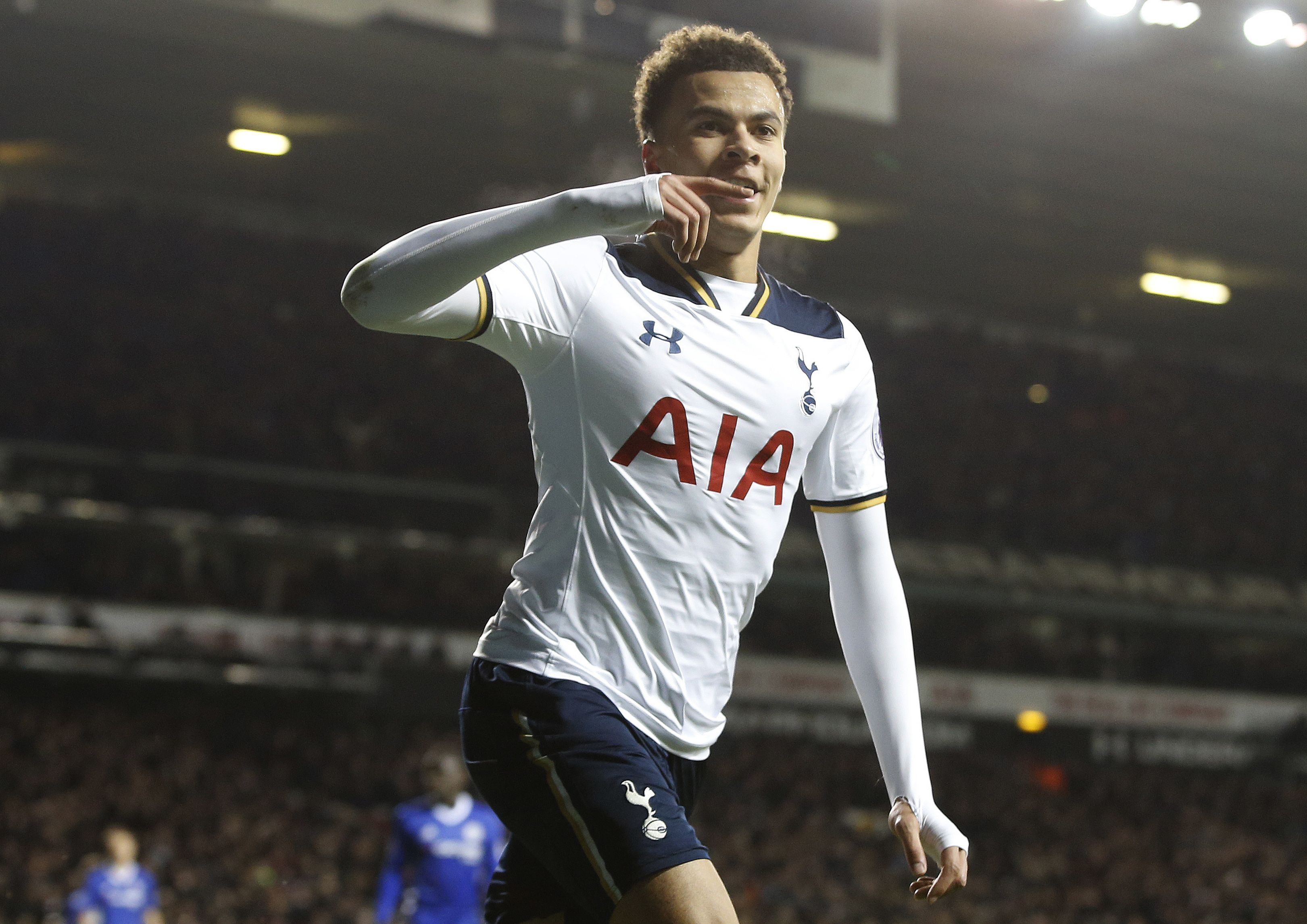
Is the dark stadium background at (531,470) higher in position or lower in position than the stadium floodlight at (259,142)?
lower

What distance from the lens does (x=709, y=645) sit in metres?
2.58

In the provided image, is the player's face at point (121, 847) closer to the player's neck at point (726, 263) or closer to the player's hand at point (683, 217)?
the player's neck at point (726, 263)

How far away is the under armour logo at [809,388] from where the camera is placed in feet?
8.91

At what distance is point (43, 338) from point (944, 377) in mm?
14313

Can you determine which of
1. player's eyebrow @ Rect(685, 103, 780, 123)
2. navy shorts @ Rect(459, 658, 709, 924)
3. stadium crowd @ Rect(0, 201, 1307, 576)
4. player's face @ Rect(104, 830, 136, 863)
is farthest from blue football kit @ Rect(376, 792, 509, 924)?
stadium crowd @ Rect(0, 201, 1307, 576)

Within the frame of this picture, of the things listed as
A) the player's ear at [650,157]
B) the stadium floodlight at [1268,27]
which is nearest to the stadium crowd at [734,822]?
the stadium floodlight at [1268,27]

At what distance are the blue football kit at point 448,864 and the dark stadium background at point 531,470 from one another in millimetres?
5581

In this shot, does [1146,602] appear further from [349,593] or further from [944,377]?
[349,593]

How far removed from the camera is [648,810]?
91.5 inches

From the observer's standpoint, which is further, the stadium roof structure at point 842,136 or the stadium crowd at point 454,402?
the stadium crowd at point 454,402

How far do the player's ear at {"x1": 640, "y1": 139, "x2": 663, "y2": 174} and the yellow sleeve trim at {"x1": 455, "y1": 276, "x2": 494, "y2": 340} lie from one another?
1.65 feet

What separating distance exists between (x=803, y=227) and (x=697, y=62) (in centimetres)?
1917

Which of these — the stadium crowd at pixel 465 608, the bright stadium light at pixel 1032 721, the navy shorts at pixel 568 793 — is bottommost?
the bright stadium light at pixel 1032 721

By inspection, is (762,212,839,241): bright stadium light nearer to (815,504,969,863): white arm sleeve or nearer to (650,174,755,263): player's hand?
(815,504,969,863): white arm sleeve
